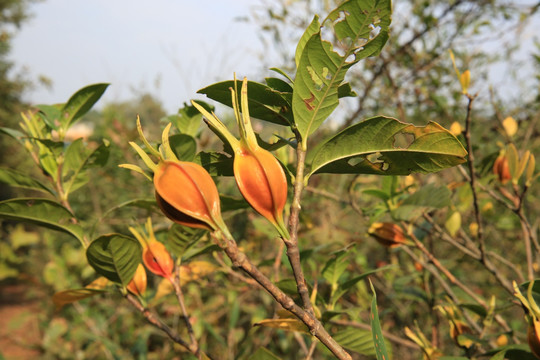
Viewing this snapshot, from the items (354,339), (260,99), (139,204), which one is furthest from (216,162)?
(354,339)

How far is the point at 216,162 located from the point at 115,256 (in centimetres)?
25

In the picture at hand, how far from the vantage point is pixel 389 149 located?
0.50m

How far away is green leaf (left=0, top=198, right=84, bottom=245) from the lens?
649 mm

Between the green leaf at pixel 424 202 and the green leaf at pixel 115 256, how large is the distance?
550 millimetres

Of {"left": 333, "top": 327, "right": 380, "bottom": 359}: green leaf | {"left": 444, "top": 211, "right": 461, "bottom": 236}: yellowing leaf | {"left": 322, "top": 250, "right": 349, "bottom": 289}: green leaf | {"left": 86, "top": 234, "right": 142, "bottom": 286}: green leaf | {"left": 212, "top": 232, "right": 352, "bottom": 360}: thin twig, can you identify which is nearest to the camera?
{"left": 212, "top": 232, "right": 352, "bottom": 360}: thin twig

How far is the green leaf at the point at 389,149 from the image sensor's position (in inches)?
18.8

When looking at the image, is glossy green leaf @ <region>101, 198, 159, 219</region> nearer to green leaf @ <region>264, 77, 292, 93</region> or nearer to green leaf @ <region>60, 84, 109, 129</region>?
green leaf @ <region>60, 84, 109, 129</region>

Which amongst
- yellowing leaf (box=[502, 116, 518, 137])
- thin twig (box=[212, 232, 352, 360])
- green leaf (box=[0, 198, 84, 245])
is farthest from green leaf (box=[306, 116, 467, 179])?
yellowing leaf (box=[502, 116, 518, 137])

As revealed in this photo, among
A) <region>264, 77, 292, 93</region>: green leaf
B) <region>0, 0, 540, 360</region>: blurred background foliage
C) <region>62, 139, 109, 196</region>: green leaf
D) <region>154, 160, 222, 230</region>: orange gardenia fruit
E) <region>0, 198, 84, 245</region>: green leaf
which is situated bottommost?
<region>0, 0, 540, 360</region>: blurred background foliage

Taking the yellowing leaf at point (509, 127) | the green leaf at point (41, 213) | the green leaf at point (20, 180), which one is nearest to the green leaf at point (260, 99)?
the green leaf at point (41, 213)

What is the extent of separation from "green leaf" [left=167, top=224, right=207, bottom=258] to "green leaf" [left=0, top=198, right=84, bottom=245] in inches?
6.7

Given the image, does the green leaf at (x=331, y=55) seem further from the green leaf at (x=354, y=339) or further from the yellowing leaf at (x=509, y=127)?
the yellowing leaf at (x=509, y=127)

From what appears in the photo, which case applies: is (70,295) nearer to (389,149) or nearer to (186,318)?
(186,318)

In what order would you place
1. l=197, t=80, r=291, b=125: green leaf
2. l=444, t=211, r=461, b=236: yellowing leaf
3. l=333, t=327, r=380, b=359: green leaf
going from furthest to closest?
l=444, t=211, r=461, b=236: yellowing leaf
l=333, t=327, r=380, b=359: green leaf
l=197, t=80, r=291, b=125: green leaf
